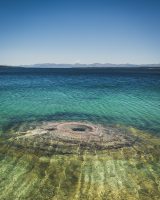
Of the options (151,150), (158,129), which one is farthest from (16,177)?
(158,129)

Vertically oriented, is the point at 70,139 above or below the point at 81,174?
below

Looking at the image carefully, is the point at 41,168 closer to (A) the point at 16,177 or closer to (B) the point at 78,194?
(A) the point at 16,177

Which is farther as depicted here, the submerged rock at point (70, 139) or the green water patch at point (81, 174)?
the submerged rock at point (70, 139)

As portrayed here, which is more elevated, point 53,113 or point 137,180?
point 137,180

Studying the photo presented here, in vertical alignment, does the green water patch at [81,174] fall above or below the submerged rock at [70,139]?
above

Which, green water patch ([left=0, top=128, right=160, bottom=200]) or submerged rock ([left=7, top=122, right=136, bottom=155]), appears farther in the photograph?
submerged rock ([left=7, top=122, right=136, bottom=155])

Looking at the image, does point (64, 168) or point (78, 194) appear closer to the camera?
point (78, 194)

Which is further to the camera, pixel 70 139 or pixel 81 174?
pixel 70 139

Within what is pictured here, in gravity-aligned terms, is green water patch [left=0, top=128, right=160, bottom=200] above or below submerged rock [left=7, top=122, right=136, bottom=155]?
above
